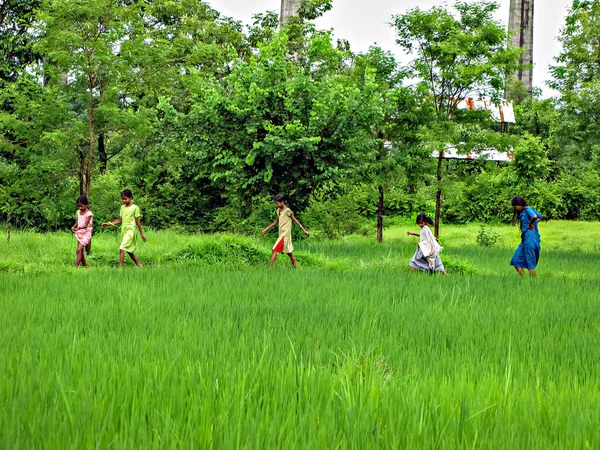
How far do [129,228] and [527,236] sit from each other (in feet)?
22.9

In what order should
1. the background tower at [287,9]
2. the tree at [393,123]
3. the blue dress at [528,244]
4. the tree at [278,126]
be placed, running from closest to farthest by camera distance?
1. the blue dress at [528,244]
2. the tree at [278,126]
3. the tree at [393,123]
4. the background tower at [287,9]

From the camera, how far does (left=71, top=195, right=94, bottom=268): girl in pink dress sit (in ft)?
37.0

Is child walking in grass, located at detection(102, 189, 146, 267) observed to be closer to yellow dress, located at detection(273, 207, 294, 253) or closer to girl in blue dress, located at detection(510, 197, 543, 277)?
yellow dress, located at detection(273, 207, 294, 253)

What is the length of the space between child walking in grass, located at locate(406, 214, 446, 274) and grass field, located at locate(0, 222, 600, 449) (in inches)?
77.0

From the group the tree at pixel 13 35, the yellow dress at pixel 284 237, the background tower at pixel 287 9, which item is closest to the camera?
the yellow dress at pixel 284 237

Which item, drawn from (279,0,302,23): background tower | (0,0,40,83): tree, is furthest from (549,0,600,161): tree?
(0,0,40,83): tree

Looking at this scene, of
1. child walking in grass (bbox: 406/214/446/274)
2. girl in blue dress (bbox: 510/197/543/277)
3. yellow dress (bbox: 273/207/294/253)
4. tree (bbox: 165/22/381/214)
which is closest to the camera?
girl in blue dress (bbox: 510/197/543/277)

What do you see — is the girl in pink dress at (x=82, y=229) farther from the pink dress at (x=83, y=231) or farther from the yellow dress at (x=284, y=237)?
the yellow dress at (x=284, y=237)

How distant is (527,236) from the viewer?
10977 millimetres

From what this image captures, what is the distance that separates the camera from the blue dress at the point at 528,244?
10859 millimetres

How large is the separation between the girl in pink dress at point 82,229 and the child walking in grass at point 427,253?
5.69m

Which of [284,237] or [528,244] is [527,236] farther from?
[284,237]

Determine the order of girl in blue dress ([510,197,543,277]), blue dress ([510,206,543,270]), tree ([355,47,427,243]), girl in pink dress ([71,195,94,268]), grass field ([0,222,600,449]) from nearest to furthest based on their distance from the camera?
grass field ([0,222,600,449])
girl in blue dress ([510,197,543,277])
blue dress ([510,206,543,270])
girl in pink dress ([71,195,94,268])
tree ([355,47,427,243])

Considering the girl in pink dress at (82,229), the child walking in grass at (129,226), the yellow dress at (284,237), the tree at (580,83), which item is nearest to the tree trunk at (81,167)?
the girl in pink dress at (82,229)
